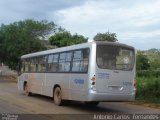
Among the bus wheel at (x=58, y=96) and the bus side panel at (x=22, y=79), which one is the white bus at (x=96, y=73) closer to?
the bus wheel at (x=58, y=96)

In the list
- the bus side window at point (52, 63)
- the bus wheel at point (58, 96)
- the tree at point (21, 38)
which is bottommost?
the bus wheel at point (58, 96)

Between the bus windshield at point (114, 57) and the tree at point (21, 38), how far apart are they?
3025 centimetres

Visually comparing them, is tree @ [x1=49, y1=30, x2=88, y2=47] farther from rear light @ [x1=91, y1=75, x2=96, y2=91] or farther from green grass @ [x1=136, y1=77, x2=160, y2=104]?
rear light @ [x1=91, y1=75, x2=96, y2=91]

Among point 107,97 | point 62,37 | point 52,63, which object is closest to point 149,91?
point 52,63

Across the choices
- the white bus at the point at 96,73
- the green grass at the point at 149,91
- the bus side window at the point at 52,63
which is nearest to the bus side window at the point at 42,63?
the bus side window at the point at 52,63

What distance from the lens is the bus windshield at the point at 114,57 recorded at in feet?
52.9

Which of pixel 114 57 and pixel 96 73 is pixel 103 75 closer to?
pixel 96 73

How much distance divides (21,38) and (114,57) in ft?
103

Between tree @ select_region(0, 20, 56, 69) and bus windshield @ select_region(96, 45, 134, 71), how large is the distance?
30.2 metres

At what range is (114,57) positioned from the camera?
647 inches

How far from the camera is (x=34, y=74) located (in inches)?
914

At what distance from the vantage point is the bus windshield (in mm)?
16109

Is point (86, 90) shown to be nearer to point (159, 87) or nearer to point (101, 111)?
point (101, 111)

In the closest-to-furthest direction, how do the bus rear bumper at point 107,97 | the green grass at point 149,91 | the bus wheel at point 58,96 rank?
the bus rear bumper at point 107,97 → the bus wheel at point 58,96 → the green grass at point 149,91
